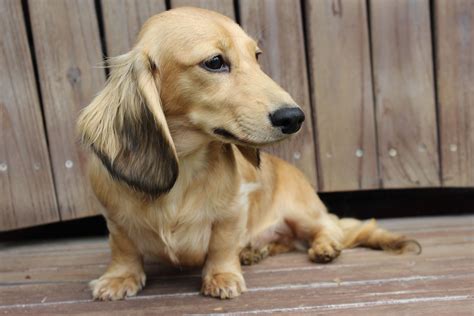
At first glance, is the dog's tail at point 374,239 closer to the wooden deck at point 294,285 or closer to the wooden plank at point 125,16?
the wooden deck at point 294,285

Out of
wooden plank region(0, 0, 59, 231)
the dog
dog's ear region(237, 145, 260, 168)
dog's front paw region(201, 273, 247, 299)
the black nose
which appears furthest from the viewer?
wooden plank region(0, 0, 59, 231)

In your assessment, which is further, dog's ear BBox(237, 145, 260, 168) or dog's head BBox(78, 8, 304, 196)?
dog's ear BBox(237, 145, 260, 168)

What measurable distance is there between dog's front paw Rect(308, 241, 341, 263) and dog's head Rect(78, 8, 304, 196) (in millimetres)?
696

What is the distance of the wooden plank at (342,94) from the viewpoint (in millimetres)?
2596

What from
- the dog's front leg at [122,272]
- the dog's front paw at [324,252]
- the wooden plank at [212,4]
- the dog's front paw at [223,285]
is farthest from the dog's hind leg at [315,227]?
the wooden plank at [212,4]

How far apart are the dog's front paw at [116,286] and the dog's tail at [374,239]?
94 centimetres

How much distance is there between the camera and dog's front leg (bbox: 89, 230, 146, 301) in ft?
6.35

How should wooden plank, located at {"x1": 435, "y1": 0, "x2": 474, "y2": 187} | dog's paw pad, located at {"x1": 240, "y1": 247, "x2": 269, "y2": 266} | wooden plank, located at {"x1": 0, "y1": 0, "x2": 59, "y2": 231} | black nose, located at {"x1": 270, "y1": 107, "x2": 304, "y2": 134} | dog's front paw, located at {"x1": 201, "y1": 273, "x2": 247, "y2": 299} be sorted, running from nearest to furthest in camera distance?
1. black nose, located at {"x1": 270, "y1": 107, "x2": 304, "y2": 134}
2. dog's front paw, located at {"x1": 201, "y1": 273, "x2": 247, "y2": 299}
3. dog's paw pad, located at {"x1": 240, "y1": 247, "x2": 269, "y2": 266}
4. wooden plank, located at {"x1": 0, "y1": 0, "x2": 59, "y2": 231}
5. wooden plank, located at {"x1": 435, "y1": 0, "x2": 474, "y2": 187}

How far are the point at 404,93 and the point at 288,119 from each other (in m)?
1.26

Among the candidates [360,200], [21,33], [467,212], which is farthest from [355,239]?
[21,33]

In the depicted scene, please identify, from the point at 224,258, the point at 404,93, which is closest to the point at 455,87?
the point at 404,93

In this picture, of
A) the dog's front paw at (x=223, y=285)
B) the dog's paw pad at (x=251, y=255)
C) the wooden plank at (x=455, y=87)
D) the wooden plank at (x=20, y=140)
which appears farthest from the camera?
the wooden plank at (x=455, y=87)

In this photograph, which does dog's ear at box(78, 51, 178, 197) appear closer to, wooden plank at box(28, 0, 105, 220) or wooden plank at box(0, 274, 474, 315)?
wooden plank at box(0, 274, 474, 315)

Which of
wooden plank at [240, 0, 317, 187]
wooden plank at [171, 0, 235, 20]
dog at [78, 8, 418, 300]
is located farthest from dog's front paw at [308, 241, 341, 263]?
wooden plank at [171, 0, 235, 20]
